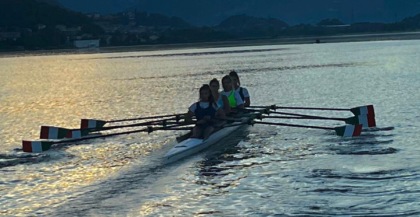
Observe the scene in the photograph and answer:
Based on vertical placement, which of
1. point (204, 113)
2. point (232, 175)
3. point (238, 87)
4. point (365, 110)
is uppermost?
point (238, 87)

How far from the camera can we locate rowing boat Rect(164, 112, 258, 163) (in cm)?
1656

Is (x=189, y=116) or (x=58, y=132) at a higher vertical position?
(x=189, y=116)

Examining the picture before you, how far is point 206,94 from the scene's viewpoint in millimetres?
18219

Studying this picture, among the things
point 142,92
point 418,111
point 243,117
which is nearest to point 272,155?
point 243,117

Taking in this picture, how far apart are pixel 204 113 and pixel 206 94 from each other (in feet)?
1.67

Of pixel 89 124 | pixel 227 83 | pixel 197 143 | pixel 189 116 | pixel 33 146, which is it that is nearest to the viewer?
pixel 197 143

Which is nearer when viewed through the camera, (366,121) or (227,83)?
(366,121)

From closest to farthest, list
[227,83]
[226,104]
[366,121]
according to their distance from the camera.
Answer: [226,104] → [366,121] → [227,83]

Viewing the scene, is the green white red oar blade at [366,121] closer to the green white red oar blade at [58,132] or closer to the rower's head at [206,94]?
the rower's head at [206,94]

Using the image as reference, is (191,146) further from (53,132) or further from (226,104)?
(53,132)

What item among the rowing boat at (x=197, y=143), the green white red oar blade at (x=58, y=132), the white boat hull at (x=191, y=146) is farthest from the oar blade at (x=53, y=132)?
the white boat hull at (x=191, y=146)

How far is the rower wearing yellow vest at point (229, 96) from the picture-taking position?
20.4m

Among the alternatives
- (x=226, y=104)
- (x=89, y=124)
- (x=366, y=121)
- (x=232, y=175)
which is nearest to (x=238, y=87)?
(x=226, y=104)

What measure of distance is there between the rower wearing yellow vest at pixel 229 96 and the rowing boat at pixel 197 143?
0.63 meters
